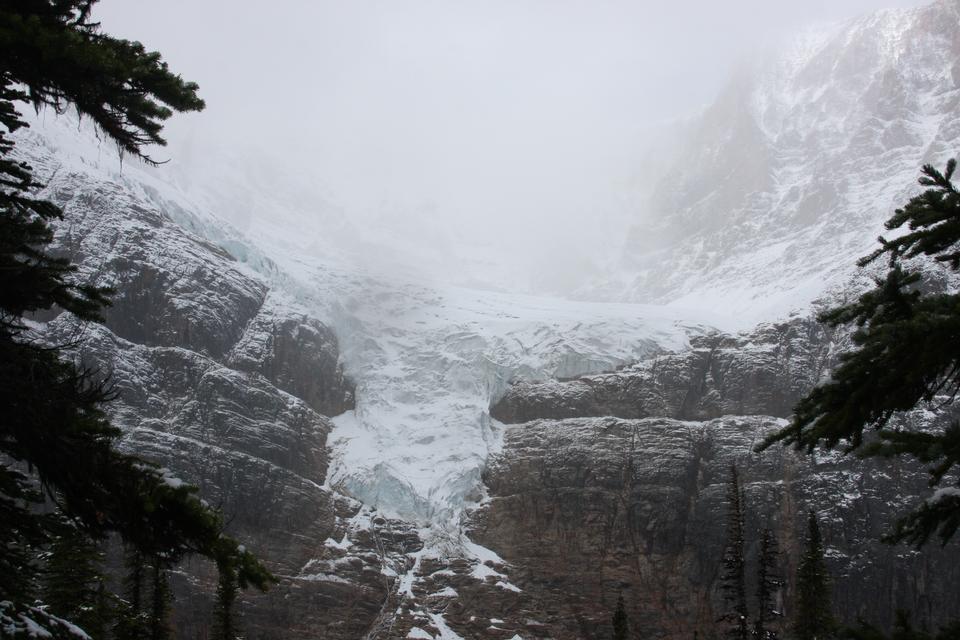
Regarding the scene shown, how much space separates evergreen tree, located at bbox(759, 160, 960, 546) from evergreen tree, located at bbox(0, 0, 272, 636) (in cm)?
542

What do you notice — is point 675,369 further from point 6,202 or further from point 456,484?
point 6,202

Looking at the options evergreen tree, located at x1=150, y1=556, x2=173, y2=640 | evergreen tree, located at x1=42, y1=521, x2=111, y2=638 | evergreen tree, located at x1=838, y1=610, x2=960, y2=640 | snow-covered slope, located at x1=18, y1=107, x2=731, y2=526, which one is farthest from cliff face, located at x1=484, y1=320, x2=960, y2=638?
evergreen tree, located at x1=838, y1=610, x2=960, y2=640

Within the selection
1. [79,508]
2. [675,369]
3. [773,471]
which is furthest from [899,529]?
[675,369]

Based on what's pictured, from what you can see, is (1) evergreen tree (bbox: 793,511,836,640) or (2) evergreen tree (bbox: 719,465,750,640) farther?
(1) evergreen tree (bbox: 793,511,836,640)

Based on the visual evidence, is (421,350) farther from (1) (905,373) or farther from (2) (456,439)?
(1) (905,373)

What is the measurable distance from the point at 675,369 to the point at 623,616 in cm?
10077

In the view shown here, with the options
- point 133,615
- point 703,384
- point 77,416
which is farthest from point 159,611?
point 703,384

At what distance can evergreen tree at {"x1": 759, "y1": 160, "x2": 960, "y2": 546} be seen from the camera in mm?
7605

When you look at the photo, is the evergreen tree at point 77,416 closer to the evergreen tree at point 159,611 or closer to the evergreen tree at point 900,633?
the evergreen tree at point 900,633

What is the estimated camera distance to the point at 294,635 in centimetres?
12156

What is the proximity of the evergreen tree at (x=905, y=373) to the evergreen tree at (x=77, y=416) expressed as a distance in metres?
5.42

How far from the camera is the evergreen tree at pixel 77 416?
28.8 feet

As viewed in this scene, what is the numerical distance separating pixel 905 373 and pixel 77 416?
24.4 ft

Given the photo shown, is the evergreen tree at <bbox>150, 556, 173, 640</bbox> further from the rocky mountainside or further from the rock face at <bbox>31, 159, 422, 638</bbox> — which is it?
the rocky mountainside
